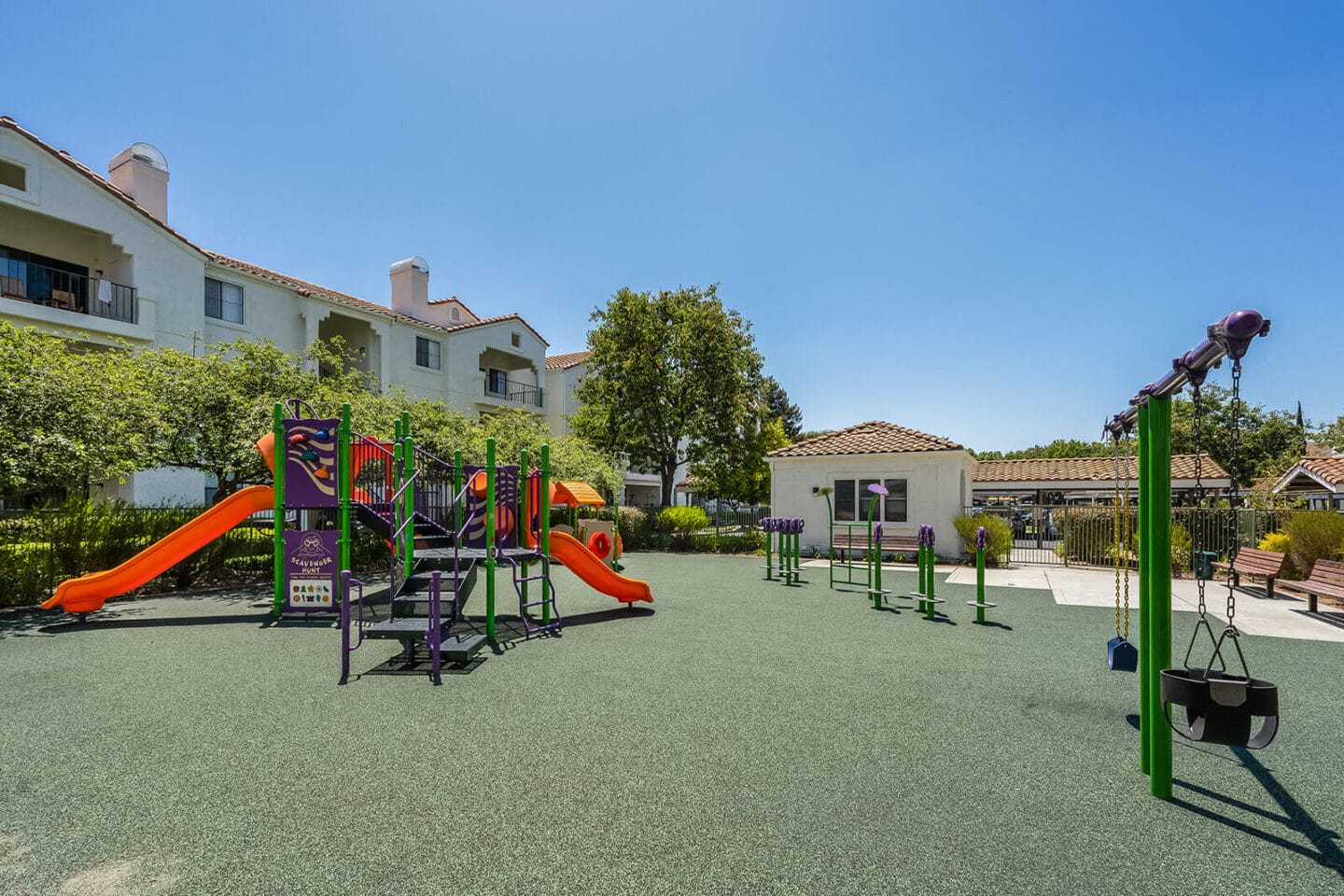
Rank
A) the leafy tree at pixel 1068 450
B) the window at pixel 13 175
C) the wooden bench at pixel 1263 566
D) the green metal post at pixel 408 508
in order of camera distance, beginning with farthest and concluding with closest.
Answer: the leafy tree at pixel 1068 450 → the window at pixel 13 175 → the wooden bench at pixel 1263 566 → the green metal post at pixel 408 508

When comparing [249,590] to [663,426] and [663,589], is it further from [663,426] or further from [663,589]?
[663,426]

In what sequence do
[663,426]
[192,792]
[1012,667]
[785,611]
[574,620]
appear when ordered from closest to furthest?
[192,792] < [1012,667] < [574,620] < [785,611] < [663,426]

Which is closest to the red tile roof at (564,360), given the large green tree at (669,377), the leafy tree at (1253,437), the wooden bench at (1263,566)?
the large green tree at (669,377)

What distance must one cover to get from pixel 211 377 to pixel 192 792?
11.8 metres

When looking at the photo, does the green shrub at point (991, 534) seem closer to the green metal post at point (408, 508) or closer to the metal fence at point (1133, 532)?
the metal fence at point (1133, 532)

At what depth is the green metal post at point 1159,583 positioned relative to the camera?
13.9 feet

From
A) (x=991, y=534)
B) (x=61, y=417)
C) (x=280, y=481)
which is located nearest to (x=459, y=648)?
(x=280, y=481)

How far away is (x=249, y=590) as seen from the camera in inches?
512

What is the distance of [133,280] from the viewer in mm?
20219

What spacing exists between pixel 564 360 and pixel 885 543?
84.6 feet

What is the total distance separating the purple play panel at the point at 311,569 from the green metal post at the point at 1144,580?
1048 cm

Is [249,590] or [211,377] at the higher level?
[211,377]

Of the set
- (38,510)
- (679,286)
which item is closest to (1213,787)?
(38,510)

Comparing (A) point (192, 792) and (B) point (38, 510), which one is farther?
(B) point (38, 510)
